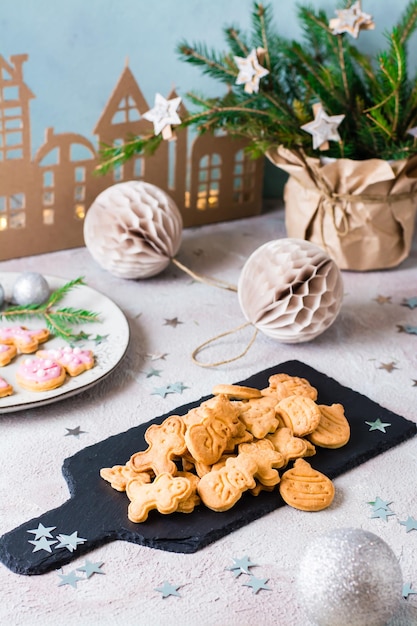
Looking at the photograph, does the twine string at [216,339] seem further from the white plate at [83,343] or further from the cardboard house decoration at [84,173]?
the cardboard house decoration at [84,173]

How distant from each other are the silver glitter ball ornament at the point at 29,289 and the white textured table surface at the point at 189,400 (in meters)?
0.11

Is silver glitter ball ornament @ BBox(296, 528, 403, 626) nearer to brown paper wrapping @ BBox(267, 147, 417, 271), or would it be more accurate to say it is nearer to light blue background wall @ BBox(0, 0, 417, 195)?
brown paper wrapping @ BBox(267, 147, 417, 271)

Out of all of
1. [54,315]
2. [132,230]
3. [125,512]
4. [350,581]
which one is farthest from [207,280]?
[350,581]

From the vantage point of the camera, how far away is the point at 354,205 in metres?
1.15

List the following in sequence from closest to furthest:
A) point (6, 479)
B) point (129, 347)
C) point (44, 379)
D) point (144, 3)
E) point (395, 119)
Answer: point (6, 479), point (44, 379), point (129, 347), point (395, 119), point (144, 3)

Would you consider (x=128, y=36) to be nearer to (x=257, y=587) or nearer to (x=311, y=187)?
(x=311, y=187)

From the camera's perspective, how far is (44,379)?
0.88 metres

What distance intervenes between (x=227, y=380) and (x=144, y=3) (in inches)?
25.0

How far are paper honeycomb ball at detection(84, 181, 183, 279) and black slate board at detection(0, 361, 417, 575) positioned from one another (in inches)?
12.1

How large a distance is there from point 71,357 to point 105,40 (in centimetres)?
57

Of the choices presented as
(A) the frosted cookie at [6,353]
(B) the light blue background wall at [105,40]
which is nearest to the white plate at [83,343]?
(A) the frosted cookie at [6,353]

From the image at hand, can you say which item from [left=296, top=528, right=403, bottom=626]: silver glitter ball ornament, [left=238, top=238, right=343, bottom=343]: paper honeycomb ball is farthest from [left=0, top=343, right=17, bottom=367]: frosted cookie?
[left=296, top=528, right=403, bottom=626]: silver glitter ball ornament

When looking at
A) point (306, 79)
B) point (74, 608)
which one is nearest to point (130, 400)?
point (74, 608)

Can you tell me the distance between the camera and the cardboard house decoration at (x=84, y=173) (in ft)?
3.83
